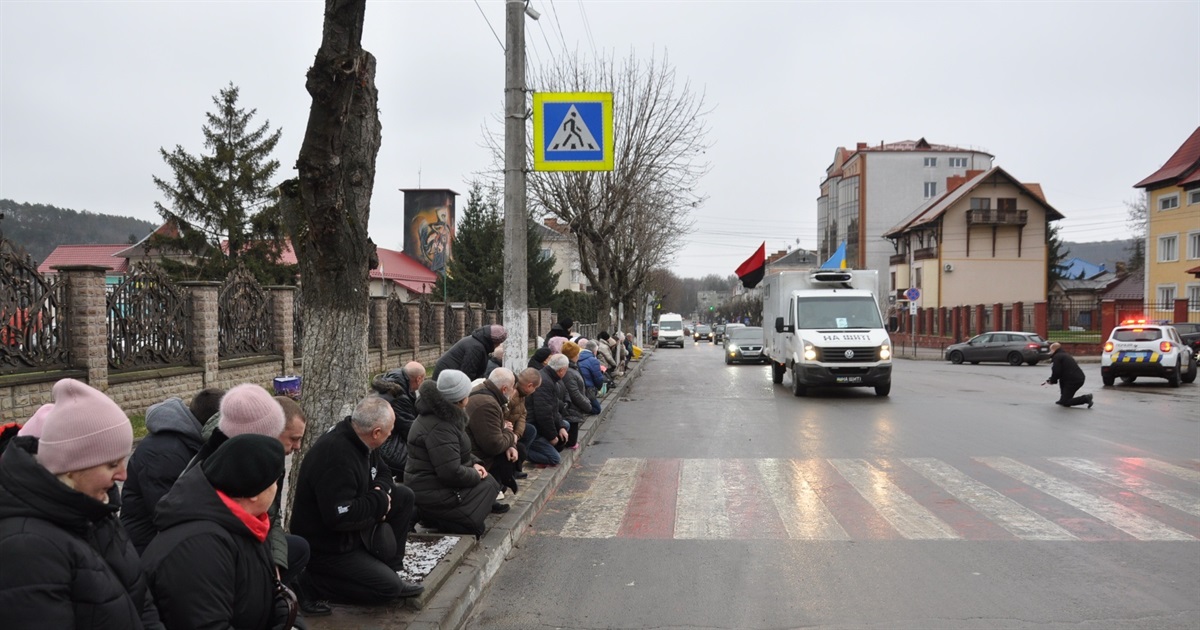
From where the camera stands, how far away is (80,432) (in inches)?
108

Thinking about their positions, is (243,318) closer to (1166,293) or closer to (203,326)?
(203,326)

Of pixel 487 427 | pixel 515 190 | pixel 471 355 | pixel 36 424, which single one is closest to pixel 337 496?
pixel 36 424

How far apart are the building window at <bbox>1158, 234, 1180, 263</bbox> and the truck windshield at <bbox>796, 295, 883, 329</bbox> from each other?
34.6 m

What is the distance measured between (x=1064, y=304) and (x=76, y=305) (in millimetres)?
42728

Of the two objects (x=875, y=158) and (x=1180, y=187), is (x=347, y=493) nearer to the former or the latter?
(x=1180, y=187)

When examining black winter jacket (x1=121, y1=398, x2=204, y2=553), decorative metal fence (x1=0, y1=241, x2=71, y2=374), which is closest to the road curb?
black winter jacket (x1=121, y1=398, x2=204, y2=553)

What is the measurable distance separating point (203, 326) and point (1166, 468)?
47.4ft

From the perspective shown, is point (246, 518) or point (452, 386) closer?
point (246, 518)

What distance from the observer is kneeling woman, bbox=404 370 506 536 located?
661 cm

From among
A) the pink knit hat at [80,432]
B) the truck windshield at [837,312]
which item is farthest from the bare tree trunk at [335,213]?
the truck windshield at [837,312]

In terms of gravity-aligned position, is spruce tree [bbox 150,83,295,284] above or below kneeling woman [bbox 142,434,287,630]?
above

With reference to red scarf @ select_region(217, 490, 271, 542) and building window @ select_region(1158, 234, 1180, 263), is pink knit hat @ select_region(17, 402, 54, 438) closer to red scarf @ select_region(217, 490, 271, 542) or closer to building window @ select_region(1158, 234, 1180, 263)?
red scarf @ select_region(217, 490, 271, 542)

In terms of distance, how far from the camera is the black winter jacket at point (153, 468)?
436cm

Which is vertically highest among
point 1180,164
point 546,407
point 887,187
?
point 887,187
